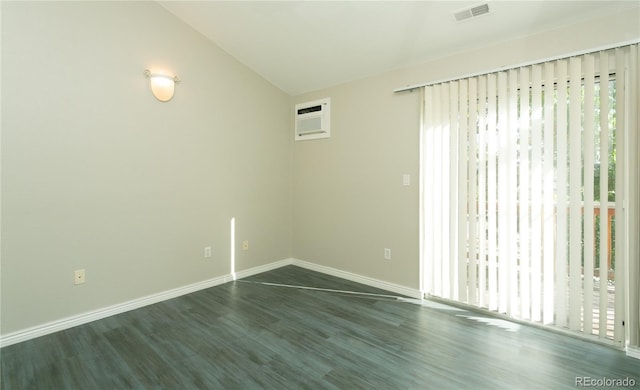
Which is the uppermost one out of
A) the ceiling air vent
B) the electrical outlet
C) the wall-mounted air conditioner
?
the ceiling air vent

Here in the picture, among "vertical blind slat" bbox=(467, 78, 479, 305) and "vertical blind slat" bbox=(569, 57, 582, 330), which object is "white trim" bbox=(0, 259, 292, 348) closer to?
"vertical blind slat" bbox=(467, 78, 479, 305)

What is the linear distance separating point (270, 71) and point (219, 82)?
25.9 inches

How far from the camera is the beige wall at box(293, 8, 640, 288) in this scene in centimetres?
284

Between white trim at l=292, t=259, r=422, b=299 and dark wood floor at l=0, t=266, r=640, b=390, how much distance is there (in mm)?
297

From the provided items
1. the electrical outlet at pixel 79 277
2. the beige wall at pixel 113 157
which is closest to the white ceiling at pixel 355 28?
the beige wall at pixel 113 157

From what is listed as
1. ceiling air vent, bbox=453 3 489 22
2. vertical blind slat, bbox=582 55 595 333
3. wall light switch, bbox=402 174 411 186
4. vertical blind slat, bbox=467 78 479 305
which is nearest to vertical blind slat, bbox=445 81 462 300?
vertical blind slat, bbox=467 78 479 305

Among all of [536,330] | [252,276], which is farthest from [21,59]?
[536,330]

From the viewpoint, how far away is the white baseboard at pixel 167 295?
2.20 metres

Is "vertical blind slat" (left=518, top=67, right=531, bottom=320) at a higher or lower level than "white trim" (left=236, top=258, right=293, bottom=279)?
higher

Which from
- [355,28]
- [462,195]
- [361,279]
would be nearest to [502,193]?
[462,195]

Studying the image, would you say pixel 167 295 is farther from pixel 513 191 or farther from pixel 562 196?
pixel 562 196

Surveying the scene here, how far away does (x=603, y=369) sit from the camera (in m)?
1.85

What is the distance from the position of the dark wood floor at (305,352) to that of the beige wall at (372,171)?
0.78 m

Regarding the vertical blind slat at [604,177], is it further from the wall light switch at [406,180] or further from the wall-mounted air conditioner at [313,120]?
the wall-mounted air conditioner at [313,120]
